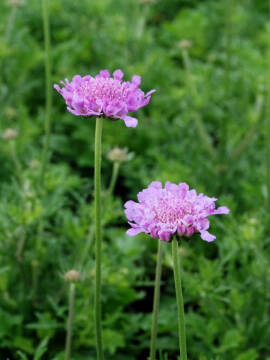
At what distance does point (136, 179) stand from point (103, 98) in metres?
1.76

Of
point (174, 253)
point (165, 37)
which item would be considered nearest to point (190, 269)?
point (174, 253)

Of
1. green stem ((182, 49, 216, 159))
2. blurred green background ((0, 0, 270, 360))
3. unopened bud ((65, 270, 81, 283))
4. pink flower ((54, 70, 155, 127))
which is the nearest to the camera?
pink flower ((54, 70, 155, 127))

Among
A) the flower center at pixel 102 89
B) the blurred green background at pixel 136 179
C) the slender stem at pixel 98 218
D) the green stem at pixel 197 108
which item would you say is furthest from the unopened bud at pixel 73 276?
the green stem at pixel 197 108

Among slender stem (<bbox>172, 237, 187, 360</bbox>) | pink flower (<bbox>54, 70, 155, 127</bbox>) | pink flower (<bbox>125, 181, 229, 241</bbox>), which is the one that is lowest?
slender stem (<bbox>172, 237, 187, 360</bbox>)

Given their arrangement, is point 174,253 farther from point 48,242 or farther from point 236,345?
point 48,242

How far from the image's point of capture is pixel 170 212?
1.24m

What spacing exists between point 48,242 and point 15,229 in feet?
0.69

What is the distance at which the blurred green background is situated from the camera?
2.10 m

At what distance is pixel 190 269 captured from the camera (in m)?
2.41

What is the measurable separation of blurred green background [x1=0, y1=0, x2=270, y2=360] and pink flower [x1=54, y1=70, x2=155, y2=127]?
0.65 metres

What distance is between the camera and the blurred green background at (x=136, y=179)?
2.10 m

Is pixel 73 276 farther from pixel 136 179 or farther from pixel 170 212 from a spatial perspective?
pixel 136 179

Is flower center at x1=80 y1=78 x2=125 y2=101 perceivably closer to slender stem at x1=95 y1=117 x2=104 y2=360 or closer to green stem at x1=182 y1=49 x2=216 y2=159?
slender stem at x1=95 y1=117 x2=104 y2=360

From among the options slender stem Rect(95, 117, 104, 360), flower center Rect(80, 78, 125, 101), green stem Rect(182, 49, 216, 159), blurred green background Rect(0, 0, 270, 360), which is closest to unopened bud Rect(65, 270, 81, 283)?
blurred green background Rect(0, 0, 270, 360)
